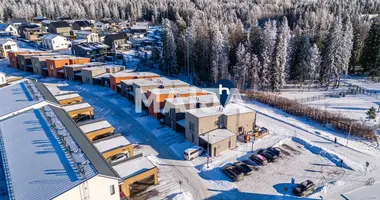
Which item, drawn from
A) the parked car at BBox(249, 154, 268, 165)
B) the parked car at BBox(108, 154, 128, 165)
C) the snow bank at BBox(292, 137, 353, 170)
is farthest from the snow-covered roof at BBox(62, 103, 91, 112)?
the snow bank at BBox(292, 137, 353, 170)

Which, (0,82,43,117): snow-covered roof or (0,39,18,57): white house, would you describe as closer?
(0,82,43,117): snow-covered roof

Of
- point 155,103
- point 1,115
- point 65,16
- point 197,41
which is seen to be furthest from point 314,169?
point 65,16

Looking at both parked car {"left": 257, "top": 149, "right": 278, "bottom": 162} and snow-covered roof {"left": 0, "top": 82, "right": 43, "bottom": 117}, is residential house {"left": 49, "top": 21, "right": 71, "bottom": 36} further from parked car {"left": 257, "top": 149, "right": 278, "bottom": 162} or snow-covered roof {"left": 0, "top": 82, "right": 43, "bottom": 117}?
parked car {"left": 257, "top": 149, "right": 278, "bottom": 162}

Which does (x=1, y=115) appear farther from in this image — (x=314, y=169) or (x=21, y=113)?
(x=314, y=169)

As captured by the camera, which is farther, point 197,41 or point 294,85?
point 197,41

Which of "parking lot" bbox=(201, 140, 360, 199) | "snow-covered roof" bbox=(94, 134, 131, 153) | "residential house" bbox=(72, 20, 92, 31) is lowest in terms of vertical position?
"parking lot" bbox=(201, 140, 360, 199)

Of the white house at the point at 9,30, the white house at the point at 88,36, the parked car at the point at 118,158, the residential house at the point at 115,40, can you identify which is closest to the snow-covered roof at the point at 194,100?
the parked car at the point at 118,158

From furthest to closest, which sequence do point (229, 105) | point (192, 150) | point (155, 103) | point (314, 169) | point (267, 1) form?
point (267, 1)
point (155, 103)
point (229, 105)
point (192, 150)
point (314, 169)
